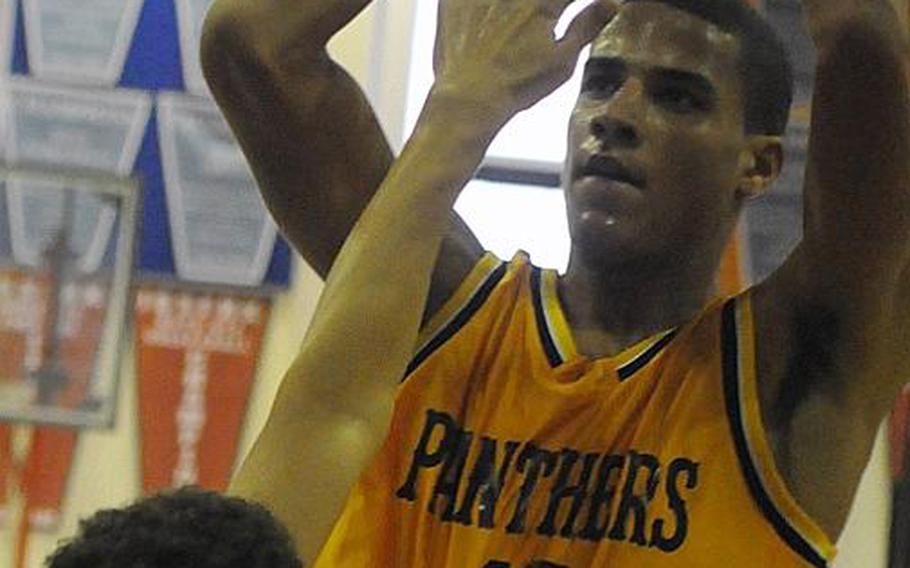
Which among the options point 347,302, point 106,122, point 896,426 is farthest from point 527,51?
point 106,122

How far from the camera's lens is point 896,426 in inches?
103

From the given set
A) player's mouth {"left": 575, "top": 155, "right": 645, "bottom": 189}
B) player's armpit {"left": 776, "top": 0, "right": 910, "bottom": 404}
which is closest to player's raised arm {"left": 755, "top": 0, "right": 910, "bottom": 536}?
player's armpit {"left": 776, "top": 0, "right": 910, "bottom": 404}

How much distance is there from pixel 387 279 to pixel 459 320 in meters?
0.33

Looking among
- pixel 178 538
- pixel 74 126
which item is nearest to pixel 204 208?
pixel 74 126

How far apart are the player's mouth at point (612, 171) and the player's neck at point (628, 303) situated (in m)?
0.07

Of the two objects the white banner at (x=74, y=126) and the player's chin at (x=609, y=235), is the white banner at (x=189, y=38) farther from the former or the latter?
the player's chin at (x=609, y=235)

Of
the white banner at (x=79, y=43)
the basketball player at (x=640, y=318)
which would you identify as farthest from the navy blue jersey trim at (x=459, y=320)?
the white banner at (x=79, y=43)

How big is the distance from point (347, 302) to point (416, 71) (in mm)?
1829

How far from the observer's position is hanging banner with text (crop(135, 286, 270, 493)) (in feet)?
9.10

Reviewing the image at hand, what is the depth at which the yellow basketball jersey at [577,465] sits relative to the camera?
1264 mm

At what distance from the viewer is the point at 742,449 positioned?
4.18 ft

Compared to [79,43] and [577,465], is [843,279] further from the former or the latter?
[79,43]

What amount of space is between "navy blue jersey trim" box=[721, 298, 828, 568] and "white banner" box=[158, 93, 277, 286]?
1.56 metres

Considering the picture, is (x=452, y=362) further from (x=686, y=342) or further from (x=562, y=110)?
(x=562, y=110)
